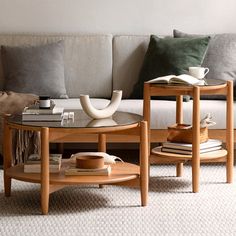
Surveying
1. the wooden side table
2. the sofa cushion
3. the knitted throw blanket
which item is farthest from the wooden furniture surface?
the sofa cushion

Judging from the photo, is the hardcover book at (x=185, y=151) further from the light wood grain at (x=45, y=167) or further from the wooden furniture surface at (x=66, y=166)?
the light wood grain at (x=45, y=167)

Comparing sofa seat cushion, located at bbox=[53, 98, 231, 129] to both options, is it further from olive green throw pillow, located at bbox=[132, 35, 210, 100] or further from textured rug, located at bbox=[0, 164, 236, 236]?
textured rug, located at bbox=[0, 164, 236, 236]

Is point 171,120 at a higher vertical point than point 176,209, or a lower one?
higher

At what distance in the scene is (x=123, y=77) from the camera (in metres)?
5.04

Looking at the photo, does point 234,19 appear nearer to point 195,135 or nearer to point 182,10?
point 182,10

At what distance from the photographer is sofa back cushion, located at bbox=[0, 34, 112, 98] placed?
16.4ft

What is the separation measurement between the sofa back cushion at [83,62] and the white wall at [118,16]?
0.21 metres

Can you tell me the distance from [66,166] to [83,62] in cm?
154

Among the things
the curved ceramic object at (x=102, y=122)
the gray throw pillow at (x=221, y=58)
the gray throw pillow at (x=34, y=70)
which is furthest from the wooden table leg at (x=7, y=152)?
the gray throw pillow at (x=221, y=58)

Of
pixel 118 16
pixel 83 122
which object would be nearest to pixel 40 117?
pixel 83 122

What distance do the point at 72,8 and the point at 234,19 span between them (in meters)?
1.26

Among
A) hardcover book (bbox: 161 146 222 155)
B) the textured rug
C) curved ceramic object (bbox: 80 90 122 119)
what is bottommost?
the textured rug

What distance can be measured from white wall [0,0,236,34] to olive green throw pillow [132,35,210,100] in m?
0.44

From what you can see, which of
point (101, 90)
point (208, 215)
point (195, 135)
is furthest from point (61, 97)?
point (208, 215)
